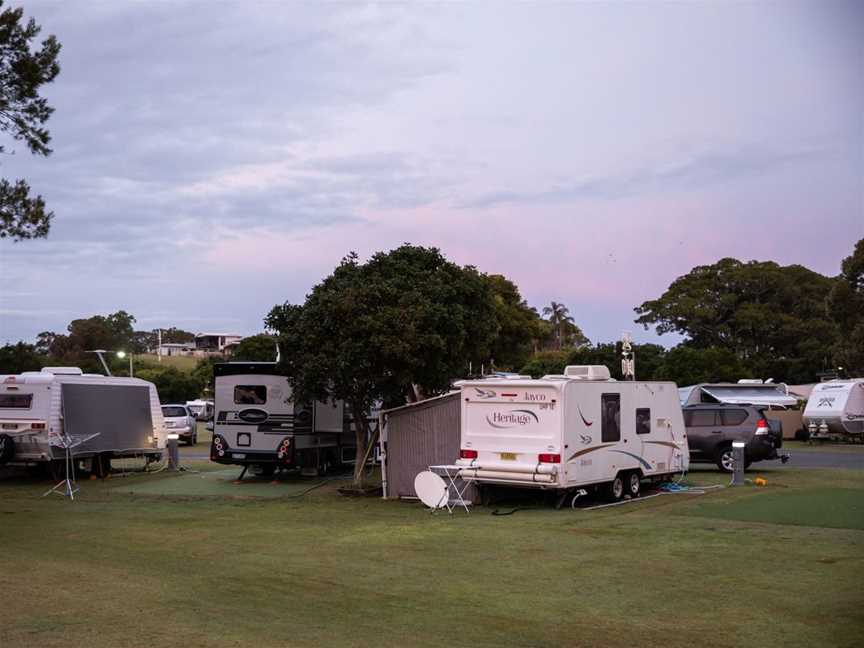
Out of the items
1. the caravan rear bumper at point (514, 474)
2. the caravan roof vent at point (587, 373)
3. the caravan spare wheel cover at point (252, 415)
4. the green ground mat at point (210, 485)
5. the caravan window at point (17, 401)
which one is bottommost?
the green ground mat at point (210, 485)

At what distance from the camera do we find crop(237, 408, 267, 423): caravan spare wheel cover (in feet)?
68.8

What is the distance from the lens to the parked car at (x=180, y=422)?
36438mm

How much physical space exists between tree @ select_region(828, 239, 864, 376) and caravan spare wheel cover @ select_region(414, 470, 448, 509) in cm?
3433

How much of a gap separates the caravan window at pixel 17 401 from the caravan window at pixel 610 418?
13.2 metres

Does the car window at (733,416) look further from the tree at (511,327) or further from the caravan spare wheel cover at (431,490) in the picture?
the tree at (511,327)

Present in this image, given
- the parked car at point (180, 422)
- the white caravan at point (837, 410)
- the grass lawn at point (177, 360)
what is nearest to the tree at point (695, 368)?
the white caravan at point (837, 410)

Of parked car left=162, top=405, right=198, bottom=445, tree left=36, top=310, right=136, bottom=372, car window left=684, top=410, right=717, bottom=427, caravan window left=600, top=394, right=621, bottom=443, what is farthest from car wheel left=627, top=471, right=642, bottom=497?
tree left=36, top=310, right=136, bottom=372

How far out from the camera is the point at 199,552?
1190 cm

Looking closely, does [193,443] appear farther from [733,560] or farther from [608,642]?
[608,642]

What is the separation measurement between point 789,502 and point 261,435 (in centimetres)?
1107

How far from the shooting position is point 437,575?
10.3 m

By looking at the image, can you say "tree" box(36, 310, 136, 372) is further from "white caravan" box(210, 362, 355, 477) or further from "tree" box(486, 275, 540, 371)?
"white caravan" box(210, 362, 355, 477)

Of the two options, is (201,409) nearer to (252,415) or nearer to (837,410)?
(252,415)

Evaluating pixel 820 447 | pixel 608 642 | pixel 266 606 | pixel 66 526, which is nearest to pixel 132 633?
pixel 266 606
